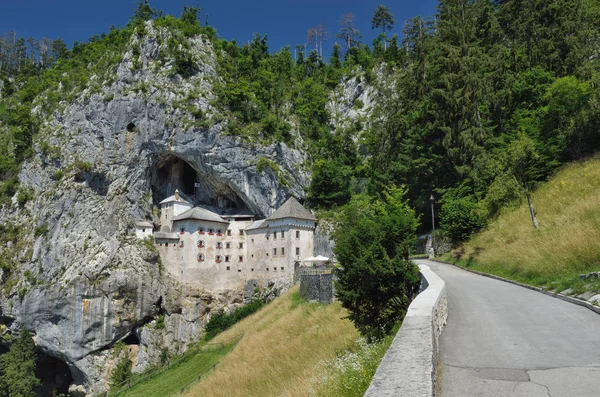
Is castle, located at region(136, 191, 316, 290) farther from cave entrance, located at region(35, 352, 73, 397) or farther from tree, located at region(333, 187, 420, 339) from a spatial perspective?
tree, located at region(333, 187, 420, 339)

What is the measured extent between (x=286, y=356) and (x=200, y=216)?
1366 inches

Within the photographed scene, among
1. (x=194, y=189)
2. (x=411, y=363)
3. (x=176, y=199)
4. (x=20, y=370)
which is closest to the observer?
(x=411, y=363)

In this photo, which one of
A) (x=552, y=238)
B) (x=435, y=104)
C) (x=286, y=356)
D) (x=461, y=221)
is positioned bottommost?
(x=286, y=356)

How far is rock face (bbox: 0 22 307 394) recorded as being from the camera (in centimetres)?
4381

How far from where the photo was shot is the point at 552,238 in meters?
15.8

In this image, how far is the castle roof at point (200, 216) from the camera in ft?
152

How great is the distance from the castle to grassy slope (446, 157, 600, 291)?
20281 mm

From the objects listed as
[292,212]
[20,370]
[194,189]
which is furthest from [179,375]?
[194,189]

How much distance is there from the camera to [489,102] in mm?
37219

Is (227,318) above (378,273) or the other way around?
the other way around

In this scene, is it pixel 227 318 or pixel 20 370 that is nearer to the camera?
pixel 227 318

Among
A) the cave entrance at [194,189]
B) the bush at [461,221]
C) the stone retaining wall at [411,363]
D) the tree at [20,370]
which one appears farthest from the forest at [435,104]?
the tree at [20,370]

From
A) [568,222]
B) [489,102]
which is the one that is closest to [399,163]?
[489,102]

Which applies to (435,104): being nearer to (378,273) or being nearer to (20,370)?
(378,273)
